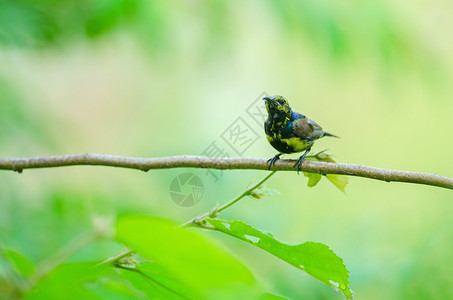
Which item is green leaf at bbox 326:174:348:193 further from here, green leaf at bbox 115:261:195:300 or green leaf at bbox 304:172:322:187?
green leaf at bbox 115:261:195:300

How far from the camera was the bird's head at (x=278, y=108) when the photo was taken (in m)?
2.42

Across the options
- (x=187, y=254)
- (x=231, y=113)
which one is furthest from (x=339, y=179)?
(x=231, y=113)

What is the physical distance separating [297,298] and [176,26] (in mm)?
2029

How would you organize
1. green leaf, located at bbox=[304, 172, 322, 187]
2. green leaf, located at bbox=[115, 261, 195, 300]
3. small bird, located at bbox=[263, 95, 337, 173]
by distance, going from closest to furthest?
green leaf, located at bbox=[115, 261, 195, 300], green leaf, located at bbox=[304, 172, 322, 187], small bird, located at bbox=[263, 95, 337, 173]

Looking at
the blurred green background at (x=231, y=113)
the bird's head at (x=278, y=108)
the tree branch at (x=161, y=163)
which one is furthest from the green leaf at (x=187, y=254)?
the bird's head at (x=278, y=108)

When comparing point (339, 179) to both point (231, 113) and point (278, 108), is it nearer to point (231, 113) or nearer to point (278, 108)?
point (278, 108)

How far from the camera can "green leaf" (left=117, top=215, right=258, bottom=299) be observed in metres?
0.52

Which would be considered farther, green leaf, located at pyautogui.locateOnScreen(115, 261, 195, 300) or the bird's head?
the bird's head

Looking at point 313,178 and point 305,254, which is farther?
point 313,178

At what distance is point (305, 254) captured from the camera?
1.09m

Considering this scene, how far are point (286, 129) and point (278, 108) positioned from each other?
118 millimetres

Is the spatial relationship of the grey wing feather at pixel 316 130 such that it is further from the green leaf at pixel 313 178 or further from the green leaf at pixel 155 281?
→ the green leaf at pixel 155 281

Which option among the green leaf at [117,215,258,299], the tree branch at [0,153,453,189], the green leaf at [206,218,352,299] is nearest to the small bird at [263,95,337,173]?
the tree branch at [0,153,453,189]

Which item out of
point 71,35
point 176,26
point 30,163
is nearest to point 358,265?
point 176,26
